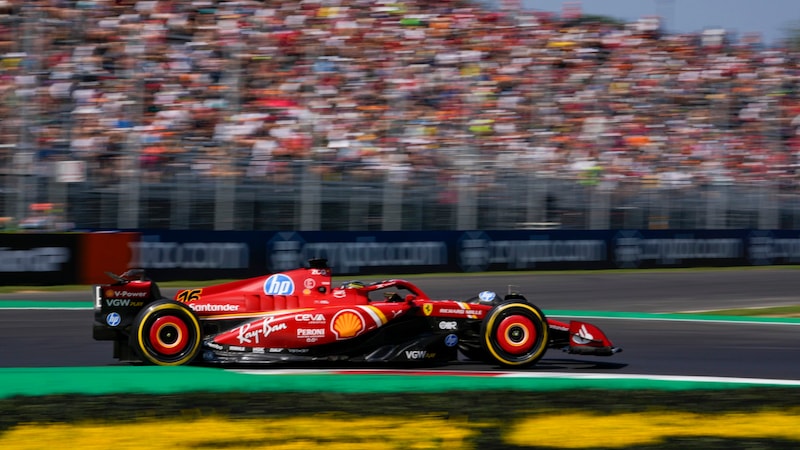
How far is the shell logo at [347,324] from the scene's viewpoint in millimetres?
7824

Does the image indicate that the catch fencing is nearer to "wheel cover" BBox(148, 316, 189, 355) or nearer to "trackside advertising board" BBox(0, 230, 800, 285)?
"trackside advertising board" BBox(0, 230, 800, 285)

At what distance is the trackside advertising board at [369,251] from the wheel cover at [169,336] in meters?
7.16

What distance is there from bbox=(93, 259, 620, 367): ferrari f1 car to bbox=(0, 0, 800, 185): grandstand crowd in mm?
7094

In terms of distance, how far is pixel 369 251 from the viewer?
1705 centimetres

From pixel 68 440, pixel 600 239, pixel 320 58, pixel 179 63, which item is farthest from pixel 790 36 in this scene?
pixel 68 440

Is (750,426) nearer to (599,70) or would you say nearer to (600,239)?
(600,239)

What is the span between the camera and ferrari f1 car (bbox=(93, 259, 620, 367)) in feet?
25.2

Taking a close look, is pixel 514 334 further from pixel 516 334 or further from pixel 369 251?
pixel 369 251

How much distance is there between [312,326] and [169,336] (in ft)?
3.53

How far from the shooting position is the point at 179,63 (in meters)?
17.1

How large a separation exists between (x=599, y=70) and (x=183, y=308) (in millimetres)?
16283

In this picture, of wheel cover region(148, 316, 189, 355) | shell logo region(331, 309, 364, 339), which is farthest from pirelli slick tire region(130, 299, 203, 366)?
shell logo region(331, 309, 364, 339)

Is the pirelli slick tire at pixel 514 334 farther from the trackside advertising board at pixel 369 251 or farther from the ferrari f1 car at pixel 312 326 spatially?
the trackside advertising board at pixel 369 251

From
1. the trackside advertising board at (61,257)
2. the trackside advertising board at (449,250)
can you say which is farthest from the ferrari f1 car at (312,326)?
the trackside advertising board at (449,250)
